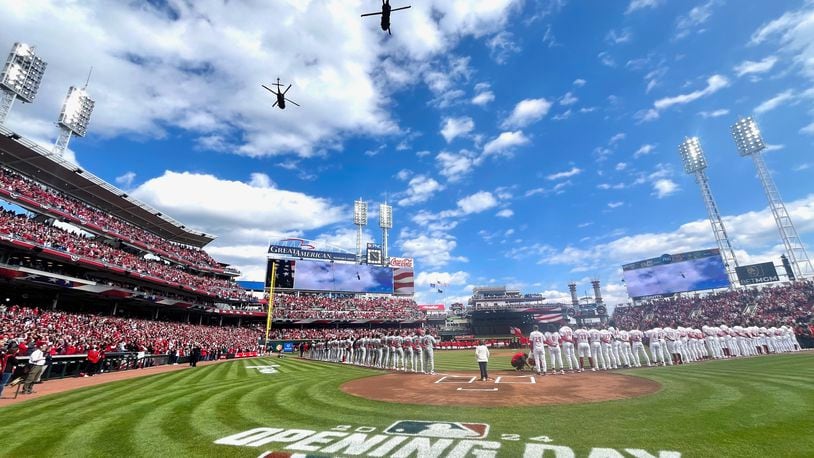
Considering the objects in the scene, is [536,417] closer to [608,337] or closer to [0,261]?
[608,337]

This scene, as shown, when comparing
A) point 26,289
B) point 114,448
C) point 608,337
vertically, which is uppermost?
point 26,289

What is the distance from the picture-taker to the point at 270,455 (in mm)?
6000

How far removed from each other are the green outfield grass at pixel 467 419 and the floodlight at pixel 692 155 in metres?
71.7

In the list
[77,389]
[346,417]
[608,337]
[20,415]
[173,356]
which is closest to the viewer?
[346,417]

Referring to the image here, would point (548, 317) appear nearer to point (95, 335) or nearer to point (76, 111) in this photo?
point (95, 335)

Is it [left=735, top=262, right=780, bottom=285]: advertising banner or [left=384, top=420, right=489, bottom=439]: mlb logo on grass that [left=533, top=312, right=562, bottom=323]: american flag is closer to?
[left=735, top=262, right=780, bottom=285]: advertising banner

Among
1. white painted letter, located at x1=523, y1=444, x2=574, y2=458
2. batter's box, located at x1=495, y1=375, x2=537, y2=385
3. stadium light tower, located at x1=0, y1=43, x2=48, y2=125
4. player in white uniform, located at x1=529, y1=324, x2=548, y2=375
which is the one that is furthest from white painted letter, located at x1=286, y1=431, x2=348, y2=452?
stadium light tower, located at x1=0, y1=43, x2=48, y2=125

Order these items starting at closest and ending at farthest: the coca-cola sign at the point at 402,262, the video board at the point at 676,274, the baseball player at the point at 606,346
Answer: the baseball player at the point at 606,346, the video board at the point at 676,274, the coca-cola sign at the point at 402,262

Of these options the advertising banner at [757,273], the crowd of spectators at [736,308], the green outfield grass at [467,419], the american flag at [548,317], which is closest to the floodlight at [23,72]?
the green outfield grass at [467,419]

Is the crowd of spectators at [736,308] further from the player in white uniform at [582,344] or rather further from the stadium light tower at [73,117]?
the stadium light tower at [73,117]

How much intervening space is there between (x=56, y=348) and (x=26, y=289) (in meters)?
17.7

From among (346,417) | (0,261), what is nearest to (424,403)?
(346,417)

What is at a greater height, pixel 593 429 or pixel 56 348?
pixel 56 348

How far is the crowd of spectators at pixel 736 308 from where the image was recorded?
47344 mm
